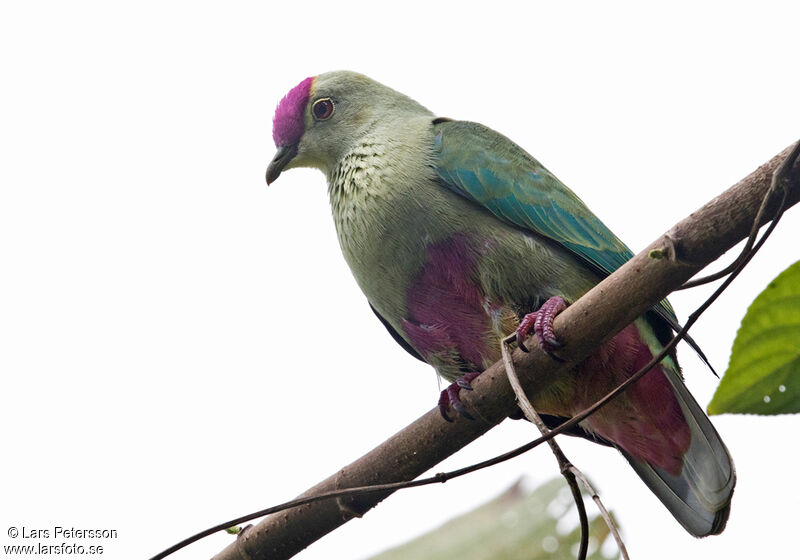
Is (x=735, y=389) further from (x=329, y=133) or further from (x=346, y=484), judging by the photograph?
(x=329, y=133)

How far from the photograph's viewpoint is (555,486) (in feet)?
7.86

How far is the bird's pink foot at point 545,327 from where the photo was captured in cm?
235

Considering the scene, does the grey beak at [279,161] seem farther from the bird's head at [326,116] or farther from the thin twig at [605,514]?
the thin twig at [605,514]

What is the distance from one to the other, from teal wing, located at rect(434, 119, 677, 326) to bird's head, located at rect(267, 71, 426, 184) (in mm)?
513

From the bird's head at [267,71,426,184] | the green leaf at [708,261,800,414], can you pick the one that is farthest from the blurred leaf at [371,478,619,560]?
the bird's head at [267,71,426,184]

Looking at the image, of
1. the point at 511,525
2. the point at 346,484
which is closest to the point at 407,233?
the point at 346,484

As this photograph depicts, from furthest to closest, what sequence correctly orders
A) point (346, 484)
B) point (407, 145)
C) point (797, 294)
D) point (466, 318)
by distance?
point (407, 145) → point (466, 318) → point (346, 484) → point (797, 294)

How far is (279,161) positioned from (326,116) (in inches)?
11.5

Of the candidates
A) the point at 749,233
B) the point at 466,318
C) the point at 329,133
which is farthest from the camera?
the point at 329,133

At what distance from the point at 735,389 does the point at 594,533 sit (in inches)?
32.9

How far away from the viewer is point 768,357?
5.11 feet

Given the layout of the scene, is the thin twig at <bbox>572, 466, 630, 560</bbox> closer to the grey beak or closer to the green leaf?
the green leaf

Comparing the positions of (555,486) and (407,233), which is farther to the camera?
(407,233)

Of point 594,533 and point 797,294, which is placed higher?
point 797,294
